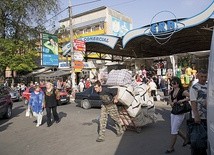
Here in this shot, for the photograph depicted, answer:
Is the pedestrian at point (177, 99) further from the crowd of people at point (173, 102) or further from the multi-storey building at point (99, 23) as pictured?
the multi-storey building at point (99, 23)

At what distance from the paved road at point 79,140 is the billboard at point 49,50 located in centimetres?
1407

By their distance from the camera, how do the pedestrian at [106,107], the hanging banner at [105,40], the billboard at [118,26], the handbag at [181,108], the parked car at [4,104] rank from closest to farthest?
the handbag at [181,108] → the pedestrian at [106,107] → the parked car at [4,104] → the hanging banner at [105,40] → the billboard at [118,26]

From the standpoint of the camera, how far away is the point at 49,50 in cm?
2616

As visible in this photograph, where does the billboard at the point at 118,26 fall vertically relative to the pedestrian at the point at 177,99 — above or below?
above

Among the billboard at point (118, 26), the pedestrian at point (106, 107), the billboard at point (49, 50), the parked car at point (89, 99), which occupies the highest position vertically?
the billboard at point (118, 26)

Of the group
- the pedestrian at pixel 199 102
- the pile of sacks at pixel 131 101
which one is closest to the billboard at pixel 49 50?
the pile of sacks at pixel 131 101

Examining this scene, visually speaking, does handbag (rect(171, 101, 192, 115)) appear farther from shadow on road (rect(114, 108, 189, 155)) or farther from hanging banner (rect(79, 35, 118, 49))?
hanging banner (rect(79, 35, 118, 49))

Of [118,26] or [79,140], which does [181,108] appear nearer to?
[79,140]

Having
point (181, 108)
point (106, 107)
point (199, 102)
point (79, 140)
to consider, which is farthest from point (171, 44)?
point (199, 102)

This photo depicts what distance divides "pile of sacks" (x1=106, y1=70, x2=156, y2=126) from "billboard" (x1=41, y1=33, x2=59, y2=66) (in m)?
16.5

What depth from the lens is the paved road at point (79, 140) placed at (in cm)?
750

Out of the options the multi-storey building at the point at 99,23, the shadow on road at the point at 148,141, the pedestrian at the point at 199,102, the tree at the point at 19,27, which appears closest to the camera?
the pedestrian at the point at 199,102

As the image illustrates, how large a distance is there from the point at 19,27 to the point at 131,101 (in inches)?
1224

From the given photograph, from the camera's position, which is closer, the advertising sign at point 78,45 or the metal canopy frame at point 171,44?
the metal canopy frame at point 171,44
